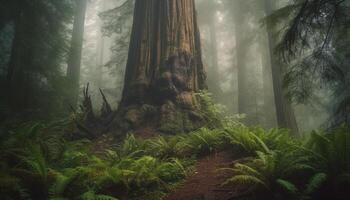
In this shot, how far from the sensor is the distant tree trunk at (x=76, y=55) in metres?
15.3

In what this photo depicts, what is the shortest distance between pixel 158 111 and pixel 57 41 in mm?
9970

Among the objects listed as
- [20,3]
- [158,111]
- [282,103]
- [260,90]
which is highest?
[20,3]

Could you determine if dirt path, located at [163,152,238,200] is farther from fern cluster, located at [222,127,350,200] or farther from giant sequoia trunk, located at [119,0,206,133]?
giant sequoia trunk, located at [119,0,206,133]

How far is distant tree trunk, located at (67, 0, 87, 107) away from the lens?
15.3 meters

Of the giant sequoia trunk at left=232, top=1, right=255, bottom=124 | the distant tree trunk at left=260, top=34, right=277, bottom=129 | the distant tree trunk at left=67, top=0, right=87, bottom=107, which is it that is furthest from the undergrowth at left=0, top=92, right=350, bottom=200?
the distant tree trunk at left=260, top=34, right=277, bottom=129

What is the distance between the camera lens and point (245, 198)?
12.7 feet

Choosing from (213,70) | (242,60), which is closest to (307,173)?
(242,60)

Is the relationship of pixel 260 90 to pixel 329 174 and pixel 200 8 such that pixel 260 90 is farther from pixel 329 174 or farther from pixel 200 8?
pixel 329 174

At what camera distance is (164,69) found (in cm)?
858

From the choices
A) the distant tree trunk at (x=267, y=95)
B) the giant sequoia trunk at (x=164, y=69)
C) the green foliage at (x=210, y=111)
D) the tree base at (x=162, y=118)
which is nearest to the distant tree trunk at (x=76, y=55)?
the giant sequoia trunk at (x=164, y=69)

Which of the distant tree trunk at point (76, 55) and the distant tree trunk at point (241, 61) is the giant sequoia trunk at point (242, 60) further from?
the distant tree trunk at point (76, 55)

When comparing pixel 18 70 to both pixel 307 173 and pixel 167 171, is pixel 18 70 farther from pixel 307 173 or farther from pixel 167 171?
pixel 307 173

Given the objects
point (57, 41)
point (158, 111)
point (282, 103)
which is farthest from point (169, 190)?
point (57, 41)

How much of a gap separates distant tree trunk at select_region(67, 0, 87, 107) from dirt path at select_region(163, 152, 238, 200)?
35.2ft
